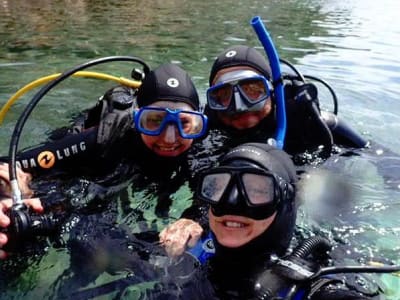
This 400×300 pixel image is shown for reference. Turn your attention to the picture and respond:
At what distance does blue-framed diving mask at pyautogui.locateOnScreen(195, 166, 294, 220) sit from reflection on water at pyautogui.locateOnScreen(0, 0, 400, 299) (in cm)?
119

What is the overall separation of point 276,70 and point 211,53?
24.1ft

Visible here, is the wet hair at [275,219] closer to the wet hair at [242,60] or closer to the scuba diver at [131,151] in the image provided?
the scuba diver at [131,151]

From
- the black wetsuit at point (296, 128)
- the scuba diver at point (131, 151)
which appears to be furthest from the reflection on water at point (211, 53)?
the black wetsuit at point (296, 128)

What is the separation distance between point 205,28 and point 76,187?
39.7ft

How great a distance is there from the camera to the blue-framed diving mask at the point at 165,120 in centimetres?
346

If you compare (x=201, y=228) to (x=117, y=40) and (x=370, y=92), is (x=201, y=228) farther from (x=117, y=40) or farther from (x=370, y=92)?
(x=117, y=40)

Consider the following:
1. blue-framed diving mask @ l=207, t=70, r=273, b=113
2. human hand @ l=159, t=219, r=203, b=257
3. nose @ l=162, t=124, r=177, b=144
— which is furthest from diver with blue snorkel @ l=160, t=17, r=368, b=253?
human hand @ l=159, t=219, r=203, b=257

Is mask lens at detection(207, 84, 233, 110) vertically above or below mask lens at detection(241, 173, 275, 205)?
below

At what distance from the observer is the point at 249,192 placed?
→ 7.14ft

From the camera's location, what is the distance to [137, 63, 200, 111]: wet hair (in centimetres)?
366

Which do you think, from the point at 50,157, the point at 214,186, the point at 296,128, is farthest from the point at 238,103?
the point at 214,186

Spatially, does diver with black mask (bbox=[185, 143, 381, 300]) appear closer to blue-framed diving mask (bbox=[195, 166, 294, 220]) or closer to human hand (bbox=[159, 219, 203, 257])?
blue-framed diving mask (bbox=[195, 166, 294, 220])

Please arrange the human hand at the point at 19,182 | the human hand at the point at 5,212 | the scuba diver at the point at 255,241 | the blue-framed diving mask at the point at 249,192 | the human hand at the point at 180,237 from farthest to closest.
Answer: the human hand at the point at 19,182 → the human hand at the point at 180,237 → the human hand at the point at 5,212 → the blue-framed diving mask at the point at 249,192 → the scuba diver at the point at 255,241

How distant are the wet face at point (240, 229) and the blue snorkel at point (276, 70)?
1.17 metres
